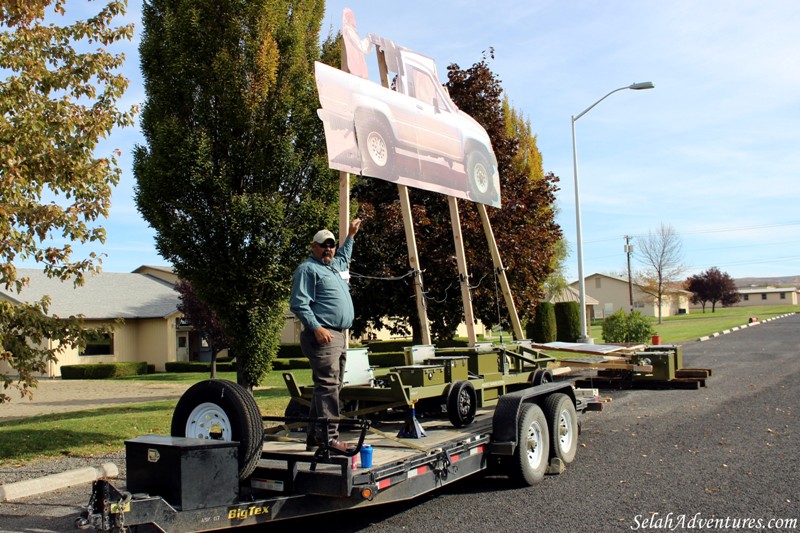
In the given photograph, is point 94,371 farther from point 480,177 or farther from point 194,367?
point 480,177

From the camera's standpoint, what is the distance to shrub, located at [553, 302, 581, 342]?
1475 inches

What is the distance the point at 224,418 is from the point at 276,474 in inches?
22.6

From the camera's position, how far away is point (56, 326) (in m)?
8.43

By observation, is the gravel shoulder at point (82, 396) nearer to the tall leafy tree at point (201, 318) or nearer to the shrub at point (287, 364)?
the tall leafy tree at point (201, 318)

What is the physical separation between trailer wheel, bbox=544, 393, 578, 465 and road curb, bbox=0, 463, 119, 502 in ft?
16.9

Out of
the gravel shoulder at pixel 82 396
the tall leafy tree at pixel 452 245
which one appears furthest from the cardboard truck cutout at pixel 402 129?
the gravel shoulder at pixel 82 396

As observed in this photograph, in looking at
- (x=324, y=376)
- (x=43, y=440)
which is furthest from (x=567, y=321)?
(x=324, y=376)

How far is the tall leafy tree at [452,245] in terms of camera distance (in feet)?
56.7

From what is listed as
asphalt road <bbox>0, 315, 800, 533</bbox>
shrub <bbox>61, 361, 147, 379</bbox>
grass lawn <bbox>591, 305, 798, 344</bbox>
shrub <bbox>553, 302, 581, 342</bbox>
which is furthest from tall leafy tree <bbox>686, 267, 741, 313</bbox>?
asphalt road <bbox>0, 315, 800, 533</bbox>

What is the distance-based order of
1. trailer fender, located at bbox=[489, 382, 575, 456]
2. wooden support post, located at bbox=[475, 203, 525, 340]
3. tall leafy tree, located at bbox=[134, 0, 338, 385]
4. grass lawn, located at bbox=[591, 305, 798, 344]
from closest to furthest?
trailer fender, located at bbox=[489, 382, 575, 456] < wooden support post, located at bbox=[475, 203, 525, 340] < tall leafy tree, located at bbox=[134, 0, 338, 385] < grass lawn, located at bbox=[591, 305, 798, 344]

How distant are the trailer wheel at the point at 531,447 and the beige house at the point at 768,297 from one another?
139m

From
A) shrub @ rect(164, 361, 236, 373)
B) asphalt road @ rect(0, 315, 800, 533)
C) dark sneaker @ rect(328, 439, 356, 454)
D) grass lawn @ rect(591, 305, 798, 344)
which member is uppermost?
dark sneaker @ rect(328, 439, 356, 454)

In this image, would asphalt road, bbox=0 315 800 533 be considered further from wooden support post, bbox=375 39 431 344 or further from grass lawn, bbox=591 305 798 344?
grass lawn, bbox=591 305 798 344

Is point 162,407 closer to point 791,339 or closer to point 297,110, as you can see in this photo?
point 297,110
